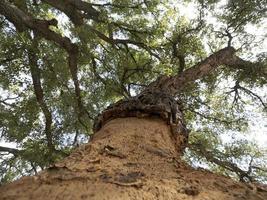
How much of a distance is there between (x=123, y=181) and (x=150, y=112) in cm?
173

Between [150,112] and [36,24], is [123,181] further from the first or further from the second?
[36,24]

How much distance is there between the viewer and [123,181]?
1515 mm

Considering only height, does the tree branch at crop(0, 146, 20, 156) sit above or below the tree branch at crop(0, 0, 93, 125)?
below

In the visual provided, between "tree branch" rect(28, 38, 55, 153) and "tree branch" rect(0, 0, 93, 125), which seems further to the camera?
"tree branch" rect(28, 38, 55, 153)

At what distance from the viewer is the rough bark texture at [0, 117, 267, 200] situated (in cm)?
141

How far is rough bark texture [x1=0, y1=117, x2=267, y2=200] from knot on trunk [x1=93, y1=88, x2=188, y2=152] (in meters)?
1.11

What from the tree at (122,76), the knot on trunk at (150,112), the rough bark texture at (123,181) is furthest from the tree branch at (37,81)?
the rough bark texture at (123,181)

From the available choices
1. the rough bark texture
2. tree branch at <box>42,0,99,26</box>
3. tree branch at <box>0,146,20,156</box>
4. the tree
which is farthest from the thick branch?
tree branch at <box>0,146,20,156</box>

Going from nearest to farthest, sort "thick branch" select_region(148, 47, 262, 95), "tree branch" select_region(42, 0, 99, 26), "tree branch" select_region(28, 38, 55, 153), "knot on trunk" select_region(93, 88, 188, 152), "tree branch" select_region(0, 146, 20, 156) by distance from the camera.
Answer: "knot on trunk" select_region(93, 88, 188, 152) → "thick branch" select_region(148, 47, 262, 95) → "tree branch" select_region(28, 38, 55, 153) → "tree branch" select_region(42, 0, 99, 26) → "tree branch" select_region(0, 146, 20, 156)

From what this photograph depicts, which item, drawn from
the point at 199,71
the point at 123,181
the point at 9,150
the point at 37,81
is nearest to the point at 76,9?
the point at 37,81

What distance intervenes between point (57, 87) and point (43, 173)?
5738 mm

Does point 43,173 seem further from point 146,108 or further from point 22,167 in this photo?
point 22,167

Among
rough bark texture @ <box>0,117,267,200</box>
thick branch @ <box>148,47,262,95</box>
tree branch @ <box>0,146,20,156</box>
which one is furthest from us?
tree branch @ <box>0,146,20,156</box>

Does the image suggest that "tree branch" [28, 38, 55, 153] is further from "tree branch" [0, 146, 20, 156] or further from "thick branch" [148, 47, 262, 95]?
"thick branch" [148, 47, 262, 95]
